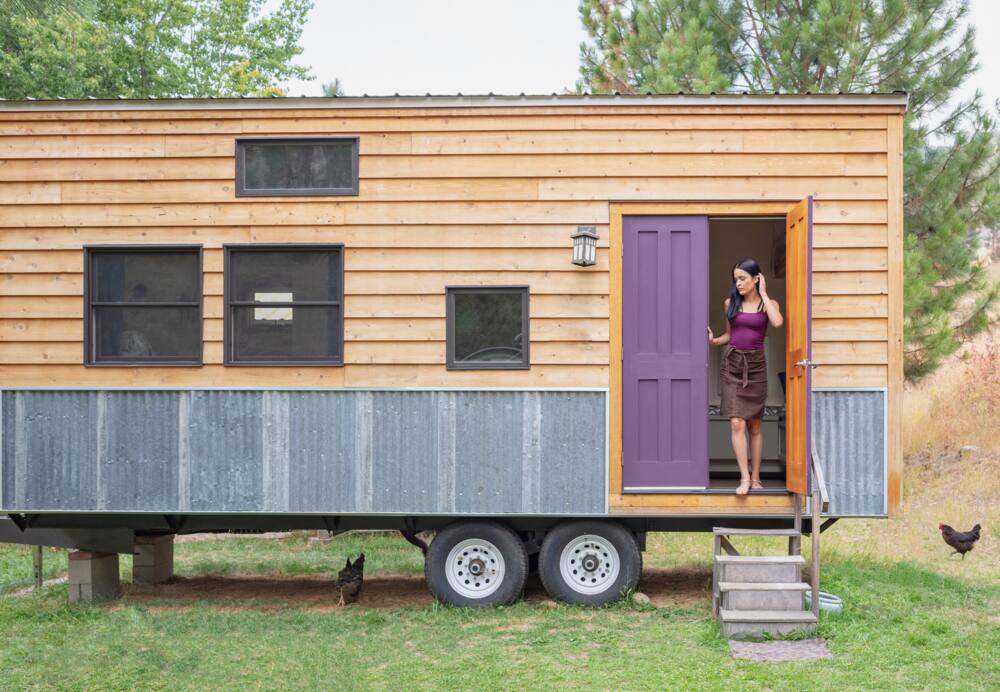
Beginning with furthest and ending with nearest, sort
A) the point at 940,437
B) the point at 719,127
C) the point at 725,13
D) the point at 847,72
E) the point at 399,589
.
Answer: the point at 940,437 < the point at 725,13 < the point at 847,72 < the point at 399,589 < the point at 719,127

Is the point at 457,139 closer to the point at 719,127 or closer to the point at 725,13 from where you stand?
the point at 719,127

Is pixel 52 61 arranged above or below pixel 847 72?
above

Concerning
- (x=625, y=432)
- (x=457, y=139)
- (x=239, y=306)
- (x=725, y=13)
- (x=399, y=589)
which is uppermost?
(x=725, y=13)

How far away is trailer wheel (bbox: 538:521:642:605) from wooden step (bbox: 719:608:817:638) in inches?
43.4

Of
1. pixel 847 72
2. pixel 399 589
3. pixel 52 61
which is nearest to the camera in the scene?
pixel 399 589

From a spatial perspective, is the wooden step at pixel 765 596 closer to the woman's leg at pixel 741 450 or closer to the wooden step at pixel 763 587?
the wooden step at pixel 763 587

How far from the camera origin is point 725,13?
1434 centimetres

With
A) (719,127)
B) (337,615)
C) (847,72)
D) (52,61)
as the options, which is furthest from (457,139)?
(52,61)

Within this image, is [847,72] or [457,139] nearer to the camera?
[457,139]

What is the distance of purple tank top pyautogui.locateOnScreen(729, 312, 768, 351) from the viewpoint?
7.94 m

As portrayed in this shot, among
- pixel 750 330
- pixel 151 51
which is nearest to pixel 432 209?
pixel 750 330

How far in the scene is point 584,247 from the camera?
772cm

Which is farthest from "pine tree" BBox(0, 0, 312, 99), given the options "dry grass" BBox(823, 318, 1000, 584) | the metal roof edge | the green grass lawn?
"dry grass" BBox(823, 318, 1000, 584)

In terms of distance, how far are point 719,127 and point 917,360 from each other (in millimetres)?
7168
